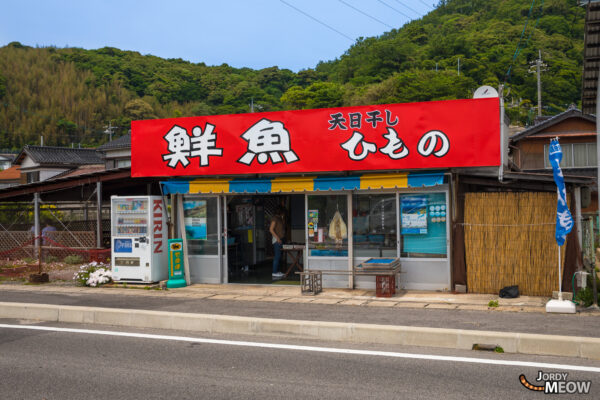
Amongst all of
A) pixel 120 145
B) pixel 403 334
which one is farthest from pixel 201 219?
pixel 120 145

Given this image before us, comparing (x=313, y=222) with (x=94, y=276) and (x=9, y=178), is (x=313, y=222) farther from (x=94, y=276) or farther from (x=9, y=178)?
(x=9, y=178)

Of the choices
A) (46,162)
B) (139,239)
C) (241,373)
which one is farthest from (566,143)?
A: (46,162)

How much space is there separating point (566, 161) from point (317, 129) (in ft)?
74.1

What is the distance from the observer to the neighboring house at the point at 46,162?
4094 centimetres

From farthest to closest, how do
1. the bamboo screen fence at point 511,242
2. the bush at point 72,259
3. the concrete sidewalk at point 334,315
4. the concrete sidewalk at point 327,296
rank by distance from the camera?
the bush at point 72,259
the bamboo screen fence at point 511,242
the concrete sidewalk at point 327,296
the concrete sidewalk at point 334,315

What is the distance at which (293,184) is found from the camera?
12.6 m

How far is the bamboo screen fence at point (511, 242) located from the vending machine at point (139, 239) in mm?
7855

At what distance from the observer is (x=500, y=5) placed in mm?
68438

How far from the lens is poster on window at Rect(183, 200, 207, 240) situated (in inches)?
559

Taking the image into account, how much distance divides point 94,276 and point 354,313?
309 inches

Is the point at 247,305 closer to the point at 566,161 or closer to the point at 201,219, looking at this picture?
the point at 201,219

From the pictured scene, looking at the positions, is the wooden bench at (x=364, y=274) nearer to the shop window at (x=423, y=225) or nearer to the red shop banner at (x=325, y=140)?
the shop window at (x=423, y=225)

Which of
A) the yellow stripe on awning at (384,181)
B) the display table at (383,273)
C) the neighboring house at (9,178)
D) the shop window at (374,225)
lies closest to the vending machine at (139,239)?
the shop window at (374,225)

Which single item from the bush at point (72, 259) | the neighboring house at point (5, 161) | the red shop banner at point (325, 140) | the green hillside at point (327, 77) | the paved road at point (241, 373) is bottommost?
the paved road at point (241, 373)
